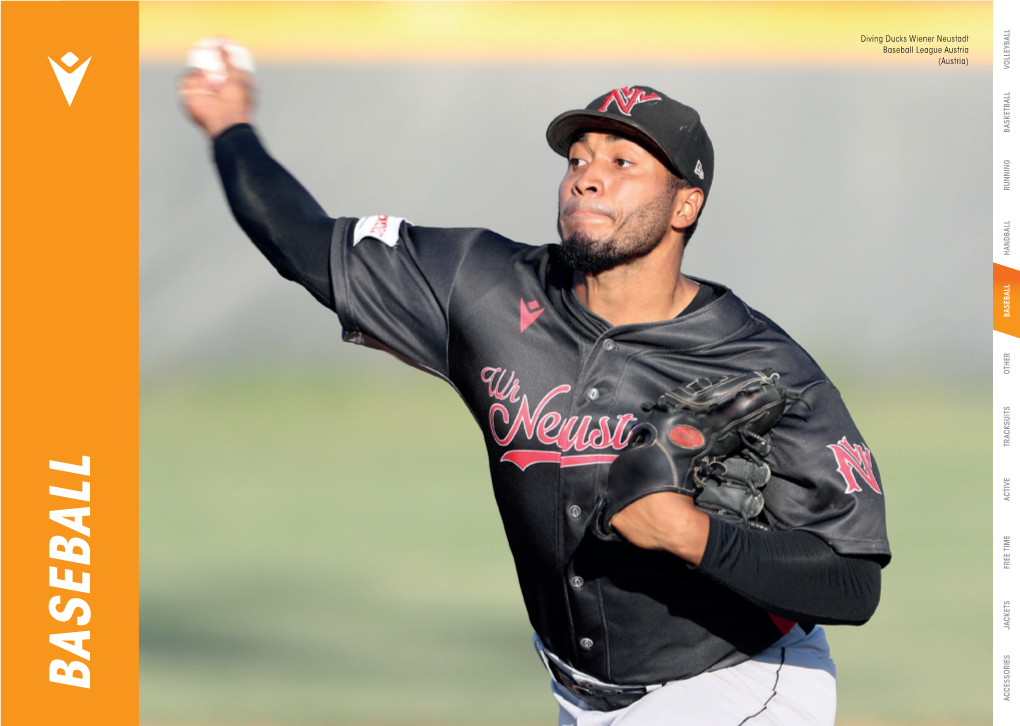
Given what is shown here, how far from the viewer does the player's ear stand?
116 inches

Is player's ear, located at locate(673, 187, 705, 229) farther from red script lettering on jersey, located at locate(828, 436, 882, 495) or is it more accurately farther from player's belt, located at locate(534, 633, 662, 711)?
player's belt, located at locate(534, 633, 662, 711)

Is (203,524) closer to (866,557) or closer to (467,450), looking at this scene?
(467,450)

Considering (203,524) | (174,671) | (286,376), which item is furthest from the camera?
(286,376)

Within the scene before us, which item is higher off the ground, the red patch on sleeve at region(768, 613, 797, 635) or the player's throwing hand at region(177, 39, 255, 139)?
the player's throwing hand at region(177, 39, 255, 139)

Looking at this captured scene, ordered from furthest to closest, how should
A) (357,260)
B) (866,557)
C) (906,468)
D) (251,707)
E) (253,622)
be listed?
1. (906,468)
2. (253,622)
3. (251,707)
4. (357,260)
5. (866,557)

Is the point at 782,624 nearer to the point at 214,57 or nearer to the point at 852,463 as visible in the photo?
the point at 852,463

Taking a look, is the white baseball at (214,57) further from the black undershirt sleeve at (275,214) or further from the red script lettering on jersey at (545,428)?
the red script lettering on jersey at (545,428)

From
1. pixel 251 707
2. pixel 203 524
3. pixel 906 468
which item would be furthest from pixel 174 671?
pixel 906 468

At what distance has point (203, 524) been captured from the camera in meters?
8.81
